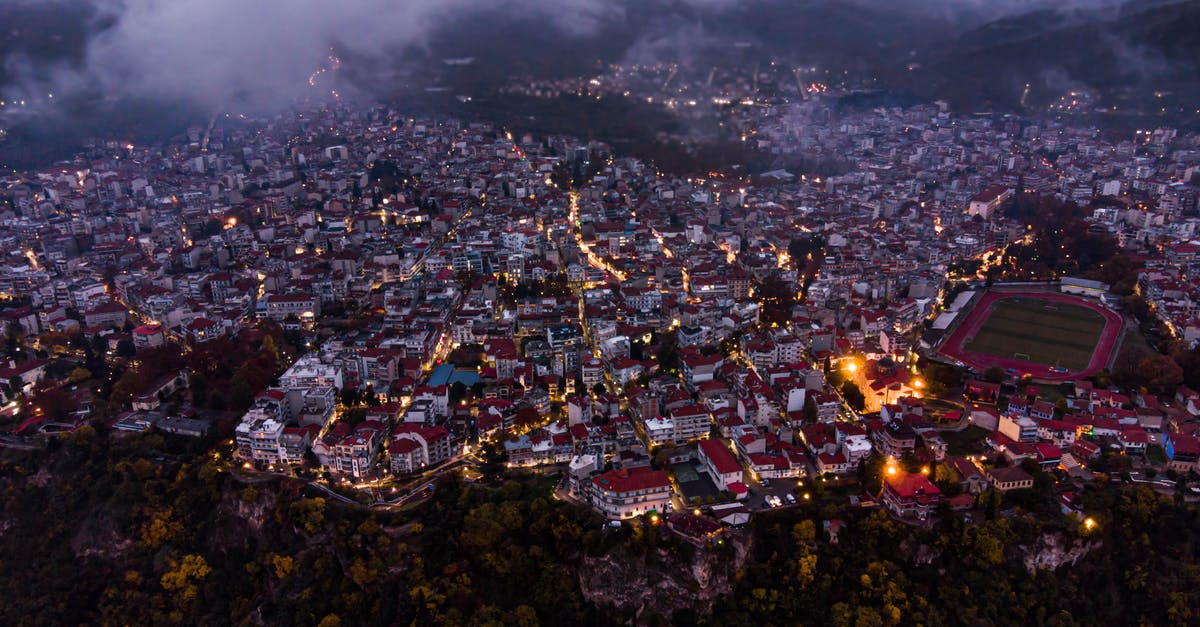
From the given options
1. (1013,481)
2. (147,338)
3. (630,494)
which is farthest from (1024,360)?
(147,338)

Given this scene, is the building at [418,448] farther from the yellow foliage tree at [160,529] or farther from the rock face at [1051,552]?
the rock face at [1051,552]

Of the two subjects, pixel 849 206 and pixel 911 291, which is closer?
pixel 911 291

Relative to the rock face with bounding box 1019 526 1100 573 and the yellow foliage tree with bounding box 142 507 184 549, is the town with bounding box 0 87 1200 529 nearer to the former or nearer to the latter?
the rock face with bounding box 1019 526 1100 573

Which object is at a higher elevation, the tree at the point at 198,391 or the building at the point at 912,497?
the tree at the point at 198,391

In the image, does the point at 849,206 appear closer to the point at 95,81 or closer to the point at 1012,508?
the point at 1012,508

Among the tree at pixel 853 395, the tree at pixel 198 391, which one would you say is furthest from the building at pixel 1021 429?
the tree at pixel 198 391

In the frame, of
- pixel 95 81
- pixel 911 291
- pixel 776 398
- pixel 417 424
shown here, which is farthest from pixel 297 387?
pixel 95 81

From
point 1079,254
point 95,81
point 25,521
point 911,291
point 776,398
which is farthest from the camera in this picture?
point 95,81
